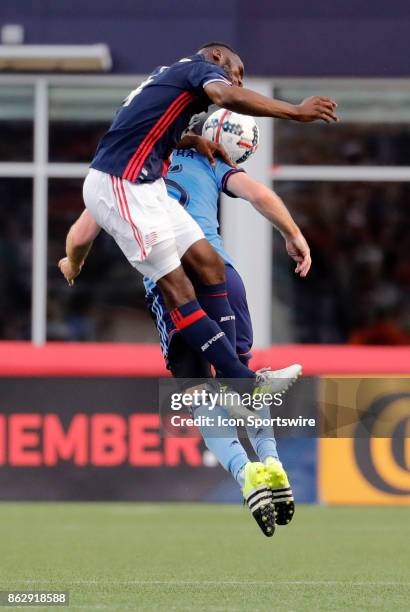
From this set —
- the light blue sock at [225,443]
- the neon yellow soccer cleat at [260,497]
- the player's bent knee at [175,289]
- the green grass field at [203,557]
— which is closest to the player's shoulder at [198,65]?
the player's bent knee at [175,289]

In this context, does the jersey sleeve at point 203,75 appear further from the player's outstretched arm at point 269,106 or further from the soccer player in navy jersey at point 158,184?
the player's outstretched arm at point 269,106

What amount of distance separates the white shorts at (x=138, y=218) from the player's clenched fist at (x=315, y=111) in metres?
0.90

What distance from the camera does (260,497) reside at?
287 inches

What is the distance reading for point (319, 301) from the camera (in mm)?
16516

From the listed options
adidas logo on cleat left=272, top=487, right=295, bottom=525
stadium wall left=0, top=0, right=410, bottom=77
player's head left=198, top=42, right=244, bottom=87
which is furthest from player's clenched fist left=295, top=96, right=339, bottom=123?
stadium wall left=0, top=0, right=410, bottom=77

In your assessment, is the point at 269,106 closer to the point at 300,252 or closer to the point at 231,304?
the point at 300,252

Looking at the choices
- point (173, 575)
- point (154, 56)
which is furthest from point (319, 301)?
point (173, 575)

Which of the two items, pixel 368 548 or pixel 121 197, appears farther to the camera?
pixel 368 548

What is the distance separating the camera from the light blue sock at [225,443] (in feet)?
24.4

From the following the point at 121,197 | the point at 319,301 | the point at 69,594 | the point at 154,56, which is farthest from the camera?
the point at 319,301

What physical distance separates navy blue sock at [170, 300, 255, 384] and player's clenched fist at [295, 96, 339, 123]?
1.12m

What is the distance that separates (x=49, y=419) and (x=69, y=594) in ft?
16.8

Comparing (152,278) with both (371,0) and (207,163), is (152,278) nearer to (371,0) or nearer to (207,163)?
(207,163)

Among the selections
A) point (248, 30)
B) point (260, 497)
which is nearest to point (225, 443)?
point (260, 497)
